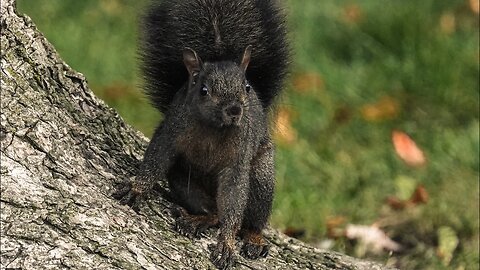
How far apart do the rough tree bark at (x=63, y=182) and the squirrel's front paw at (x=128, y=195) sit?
2cm

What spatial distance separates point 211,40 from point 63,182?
64 centimetres

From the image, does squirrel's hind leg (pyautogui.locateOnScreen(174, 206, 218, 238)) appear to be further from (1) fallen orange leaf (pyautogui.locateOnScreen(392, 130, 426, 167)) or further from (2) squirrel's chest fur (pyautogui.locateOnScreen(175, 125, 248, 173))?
(1) fallen orange leaf (pyautogui.locateOnScreen(392, 130, 426, 167))

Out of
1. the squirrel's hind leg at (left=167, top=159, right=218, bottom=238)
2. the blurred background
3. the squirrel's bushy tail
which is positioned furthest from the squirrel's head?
the blurred background

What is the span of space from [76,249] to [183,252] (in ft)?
1.15

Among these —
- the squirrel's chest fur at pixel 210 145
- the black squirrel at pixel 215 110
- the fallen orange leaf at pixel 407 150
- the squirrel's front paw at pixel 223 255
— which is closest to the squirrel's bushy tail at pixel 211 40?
the black squirrel at pixel 215 110

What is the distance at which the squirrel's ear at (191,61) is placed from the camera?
2.45m

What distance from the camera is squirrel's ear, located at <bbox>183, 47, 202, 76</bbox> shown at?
245 centimetres

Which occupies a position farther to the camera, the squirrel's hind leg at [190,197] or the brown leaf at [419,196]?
the brown leaf at [419,196]

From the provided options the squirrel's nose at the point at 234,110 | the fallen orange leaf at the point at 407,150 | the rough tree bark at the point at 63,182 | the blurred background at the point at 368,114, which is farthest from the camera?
the fallen orange leaf at the point at 407,150

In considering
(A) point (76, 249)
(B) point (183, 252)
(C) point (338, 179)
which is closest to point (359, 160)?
(C) point (338, 179)

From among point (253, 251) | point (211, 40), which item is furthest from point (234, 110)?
point (253, 251)

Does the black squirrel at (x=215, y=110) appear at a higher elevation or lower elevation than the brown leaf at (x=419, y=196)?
lower

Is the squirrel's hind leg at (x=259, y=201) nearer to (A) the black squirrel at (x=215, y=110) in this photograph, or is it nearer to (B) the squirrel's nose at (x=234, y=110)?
(A) the black squirrel at (x=215, y=110)

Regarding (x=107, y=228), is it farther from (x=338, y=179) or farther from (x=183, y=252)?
(x=338, y=179)
